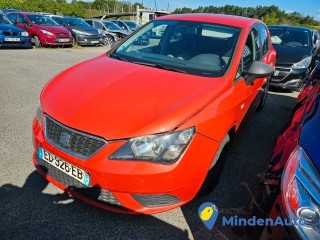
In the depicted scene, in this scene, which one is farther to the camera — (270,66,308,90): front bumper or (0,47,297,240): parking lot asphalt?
(270,66,308,90): front bumper

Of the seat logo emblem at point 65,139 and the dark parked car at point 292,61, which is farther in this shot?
the dark parked car at point 292,61

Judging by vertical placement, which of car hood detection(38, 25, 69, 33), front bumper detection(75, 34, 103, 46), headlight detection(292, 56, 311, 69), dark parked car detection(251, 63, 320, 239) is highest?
dark parked car detection(251, 63, 320, 239)

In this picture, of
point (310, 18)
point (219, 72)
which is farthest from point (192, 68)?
point (310, 18)

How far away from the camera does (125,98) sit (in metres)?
2.43

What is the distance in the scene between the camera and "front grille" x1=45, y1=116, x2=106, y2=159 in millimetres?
2113

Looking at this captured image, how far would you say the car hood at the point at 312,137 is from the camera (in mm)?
1479

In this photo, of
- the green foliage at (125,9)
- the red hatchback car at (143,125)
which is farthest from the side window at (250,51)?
the green foliage at (125,9)

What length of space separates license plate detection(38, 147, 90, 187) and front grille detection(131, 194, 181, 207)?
0.39 metres

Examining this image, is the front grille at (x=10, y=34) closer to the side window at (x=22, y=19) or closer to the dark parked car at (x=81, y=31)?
the side window at (x=22, y=19)

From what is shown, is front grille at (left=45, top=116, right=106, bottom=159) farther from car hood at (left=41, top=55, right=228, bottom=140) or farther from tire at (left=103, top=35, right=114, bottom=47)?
tire at (left=103, top=35, right=114, bottom=47)

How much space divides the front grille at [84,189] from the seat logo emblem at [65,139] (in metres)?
0.27

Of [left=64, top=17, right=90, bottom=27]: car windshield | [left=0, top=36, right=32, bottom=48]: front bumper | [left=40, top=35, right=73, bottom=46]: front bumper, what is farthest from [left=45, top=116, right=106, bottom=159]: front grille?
[left=64, top=17, right=90, bottom=27]: car windshield

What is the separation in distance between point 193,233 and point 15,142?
2.50 meters

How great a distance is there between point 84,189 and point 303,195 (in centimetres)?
155
